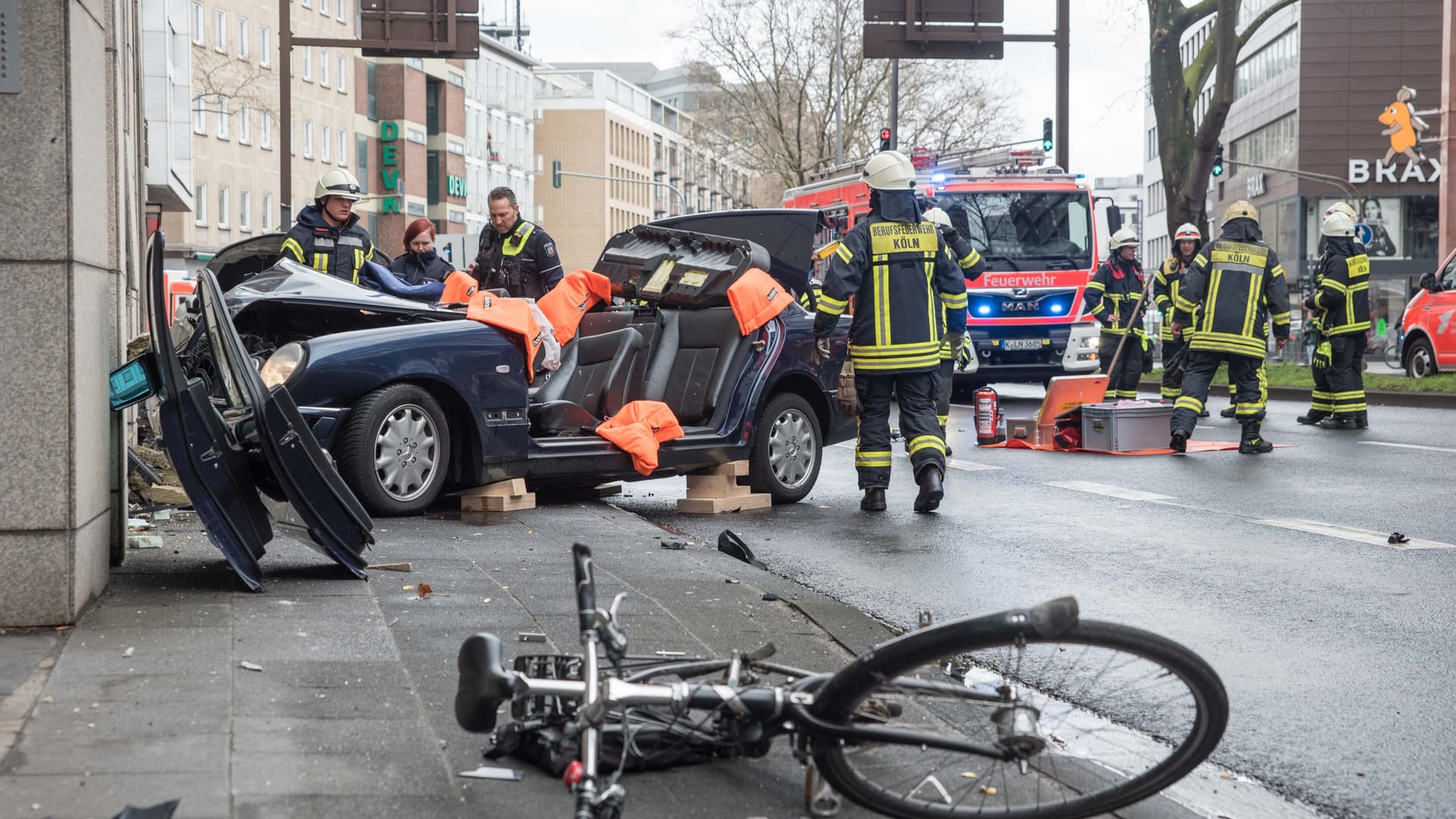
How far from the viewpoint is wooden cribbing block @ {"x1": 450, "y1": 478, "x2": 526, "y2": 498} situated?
9.61 metres

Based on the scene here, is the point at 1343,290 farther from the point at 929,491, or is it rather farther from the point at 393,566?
the point at 393,566

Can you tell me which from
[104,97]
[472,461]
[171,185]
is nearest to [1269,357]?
[171,185]

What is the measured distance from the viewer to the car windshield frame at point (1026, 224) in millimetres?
23234

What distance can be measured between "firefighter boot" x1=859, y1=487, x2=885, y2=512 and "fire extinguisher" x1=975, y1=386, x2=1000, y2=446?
5.29m

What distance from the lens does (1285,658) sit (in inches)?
227

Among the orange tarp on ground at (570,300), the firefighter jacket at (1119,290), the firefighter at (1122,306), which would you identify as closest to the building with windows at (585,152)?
the firefighter at (1122,306)

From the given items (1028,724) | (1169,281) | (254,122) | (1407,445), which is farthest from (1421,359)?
(254,122)

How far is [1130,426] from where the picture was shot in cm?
1479

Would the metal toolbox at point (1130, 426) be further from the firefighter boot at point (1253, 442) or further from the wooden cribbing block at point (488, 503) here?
the wooden cribbing block at point (488, 503)

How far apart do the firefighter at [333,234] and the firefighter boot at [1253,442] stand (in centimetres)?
708

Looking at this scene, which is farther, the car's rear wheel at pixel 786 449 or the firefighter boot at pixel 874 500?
the car's rear wheel at pixel 786 449

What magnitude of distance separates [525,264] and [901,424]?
129 inches

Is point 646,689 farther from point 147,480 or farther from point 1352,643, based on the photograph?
point 147,480

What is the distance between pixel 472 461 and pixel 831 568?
2.35 metres
